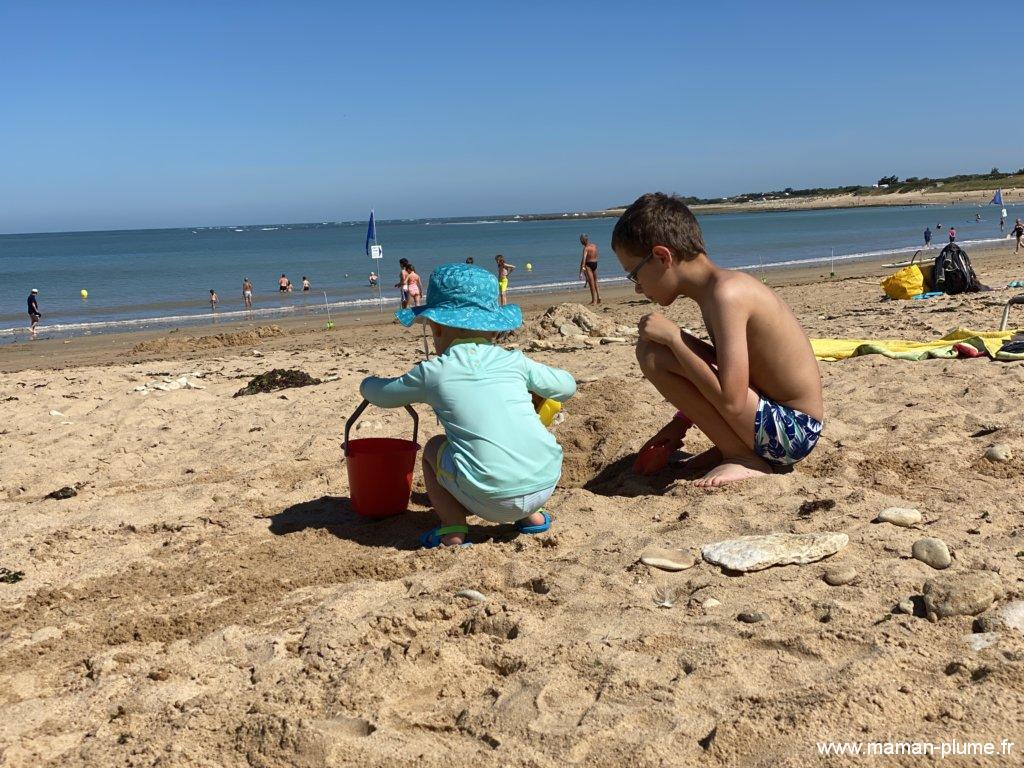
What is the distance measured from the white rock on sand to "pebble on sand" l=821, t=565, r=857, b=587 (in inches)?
4.8

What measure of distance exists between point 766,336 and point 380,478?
182 centimetres

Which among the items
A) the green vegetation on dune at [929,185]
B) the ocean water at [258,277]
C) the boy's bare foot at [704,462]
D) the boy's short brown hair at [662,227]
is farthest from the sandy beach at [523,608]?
the green vegetation on dune at [929,185]

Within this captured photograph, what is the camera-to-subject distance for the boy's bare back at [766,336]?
3.73 metres

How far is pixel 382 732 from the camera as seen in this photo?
7.38ft

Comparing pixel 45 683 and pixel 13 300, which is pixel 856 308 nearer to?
pixel 45 683

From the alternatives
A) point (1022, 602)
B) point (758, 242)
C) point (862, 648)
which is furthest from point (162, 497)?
point (758, 242)

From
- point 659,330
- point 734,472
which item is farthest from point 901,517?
point 659,330

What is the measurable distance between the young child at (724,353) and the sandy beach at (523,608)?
20 cm

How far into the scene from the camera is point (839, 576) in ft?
9.52

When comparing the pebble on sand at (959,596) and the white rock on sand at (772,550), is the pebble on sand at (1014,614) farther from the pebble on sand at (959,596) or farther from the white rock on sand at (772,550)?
the white rock on sand at (772,550)

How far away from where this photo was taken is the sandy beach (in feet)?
7.14

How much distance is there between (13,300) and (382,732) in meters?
32.7

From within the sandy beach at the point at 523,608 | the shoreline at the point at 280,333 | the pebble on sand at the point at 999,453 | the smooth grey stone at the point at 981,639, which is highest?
the pebble on sand at the point at 999,453

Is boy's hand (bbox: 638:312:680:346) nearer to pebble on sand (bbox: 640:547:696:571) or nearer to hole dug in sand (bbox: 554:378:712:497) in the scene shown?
hole dug in sand (bbox: 554:378:712:497)
